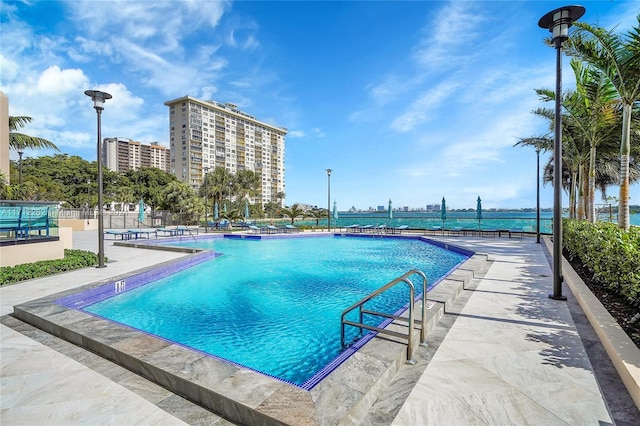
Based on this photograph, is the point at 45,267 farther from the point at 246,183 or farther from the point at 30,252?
the point at 246,183

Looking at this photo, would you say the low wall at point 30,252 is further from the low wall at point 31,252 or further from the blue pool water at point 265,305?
the blue pool water at point 265,305

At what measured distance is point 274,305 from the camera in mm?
6078

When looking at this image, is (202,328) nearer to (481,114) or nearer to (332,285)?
(332,285)

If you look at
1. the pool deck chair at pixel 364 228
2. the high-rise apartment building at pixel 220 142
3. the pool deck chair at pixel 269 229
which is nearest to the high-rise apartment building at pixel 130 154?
the high-rise apartment building at pixel 220 142

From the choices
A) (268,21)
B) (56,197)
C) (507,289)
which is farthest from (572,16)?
(56,197)

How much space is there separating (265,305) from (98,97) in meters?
6.97

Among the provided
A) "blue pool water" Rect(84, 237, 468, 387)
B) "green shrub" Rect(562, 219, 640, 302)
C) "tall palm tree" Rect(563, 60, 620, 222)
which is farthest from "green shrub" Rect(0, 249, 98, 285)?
"tall palm tree" Rect(563, 60, 620, 222)

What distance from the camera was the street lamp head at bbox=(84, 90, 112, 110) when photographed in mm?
7465

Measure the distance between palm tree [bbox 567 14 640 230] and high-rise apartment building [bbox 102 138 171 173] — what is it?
12956 cm

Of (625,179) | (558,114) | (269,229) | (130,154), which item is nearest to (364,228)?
(269,229)

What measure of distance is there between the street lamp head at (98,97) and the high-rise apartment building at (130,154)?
12325 centimetres

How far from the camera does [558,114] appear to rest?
515cm

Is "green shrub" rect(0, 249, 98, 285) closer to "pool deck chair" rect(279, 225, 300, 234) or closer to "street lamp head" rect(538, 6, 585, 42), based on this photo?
"street lamp head" rect(538, 6, 585, 42)

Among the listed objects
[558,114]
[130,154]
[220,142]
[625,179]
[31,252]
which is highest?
[130,154]
